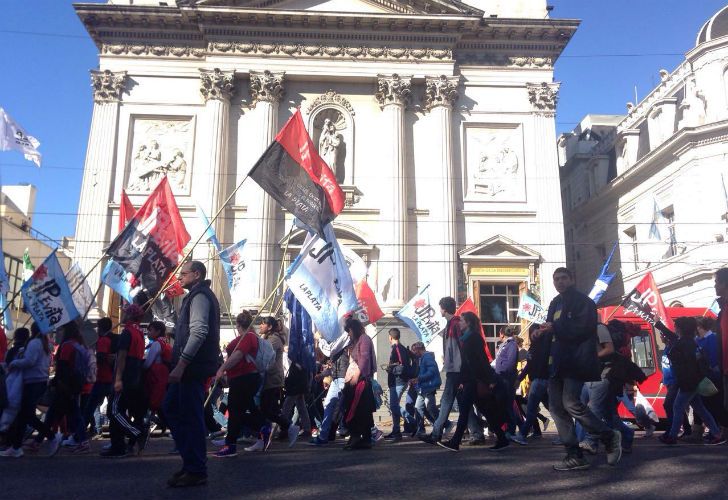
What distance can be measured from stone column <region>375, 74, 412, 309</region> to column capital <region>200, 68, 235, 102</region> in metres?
5.67

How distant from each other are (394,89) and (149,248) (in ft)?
49.3

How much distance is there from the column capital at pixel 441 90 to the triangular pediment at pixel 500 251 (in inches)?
215

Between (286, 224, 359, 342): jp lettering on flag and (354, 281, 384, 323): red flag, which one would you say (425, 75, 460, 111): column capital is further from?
(286, 224, 359, 342): jp lettering on flag

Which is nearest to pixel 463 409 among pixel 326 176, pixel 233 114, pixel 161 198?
pixel 326 176

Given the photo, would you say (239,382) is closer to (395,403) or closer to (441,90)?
(395,403)

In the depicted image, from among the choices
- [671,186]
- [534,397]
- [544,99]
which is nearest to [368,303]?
[534,397]

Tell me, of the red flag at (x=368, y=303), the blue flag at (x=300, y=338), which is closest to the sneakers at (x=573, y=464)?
the blue flag at (x=300, y=338)

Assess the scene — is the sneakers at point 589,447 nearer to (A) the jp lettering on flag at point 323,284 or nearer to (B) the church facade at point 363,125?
(A) the jp lettering on flag at point 323,284

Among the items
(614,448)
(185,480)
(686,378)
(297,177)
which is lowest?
(185,480)

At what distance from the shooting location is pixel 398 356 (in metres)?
11.0

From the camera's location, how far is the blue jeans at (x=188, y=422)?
543cm

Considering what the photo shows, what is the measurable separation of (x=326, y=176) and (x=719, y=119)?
20.0 m

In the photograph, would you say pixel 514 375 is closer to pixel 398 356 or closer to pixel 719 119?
pixel 398 356

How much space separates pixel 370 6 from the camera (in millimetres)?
25172
